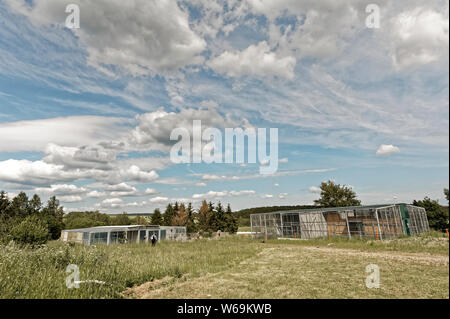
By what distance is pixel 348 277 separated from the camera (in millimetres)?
10164

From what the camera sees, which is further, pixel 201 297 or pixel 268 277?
pixel 268 277

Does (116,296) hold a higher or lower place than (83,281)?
lower

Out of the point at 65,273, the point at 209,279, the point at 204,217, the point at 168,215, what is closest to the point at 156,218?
the point at 168,215

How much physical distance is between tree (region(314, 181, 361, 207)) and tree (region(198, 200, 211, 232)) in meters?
29.0

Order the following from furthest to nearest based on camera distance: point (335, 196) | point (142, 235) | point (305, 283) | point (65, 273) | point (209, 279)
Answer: point (335, 196)
point (142, 235)
point (209, 279)
point (65, 273)
point (305, 283)

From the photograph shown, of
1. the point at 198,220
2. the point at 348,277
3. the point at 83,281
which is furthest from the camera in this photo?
the point at 198,220

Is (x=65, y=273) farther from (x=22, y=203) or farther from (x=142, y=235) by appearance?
(x=22, y=203)

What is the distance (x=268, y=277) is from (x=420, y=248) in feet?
53.1

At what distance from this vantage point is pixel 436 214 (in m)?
40.6

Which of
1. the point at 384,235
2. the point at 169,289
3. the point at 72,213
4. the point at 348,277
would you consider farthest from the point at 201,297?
the point at 72,213

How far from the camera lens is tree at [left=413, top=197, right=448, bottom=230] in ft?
128

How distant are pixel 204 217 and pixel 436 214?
46.8 m
